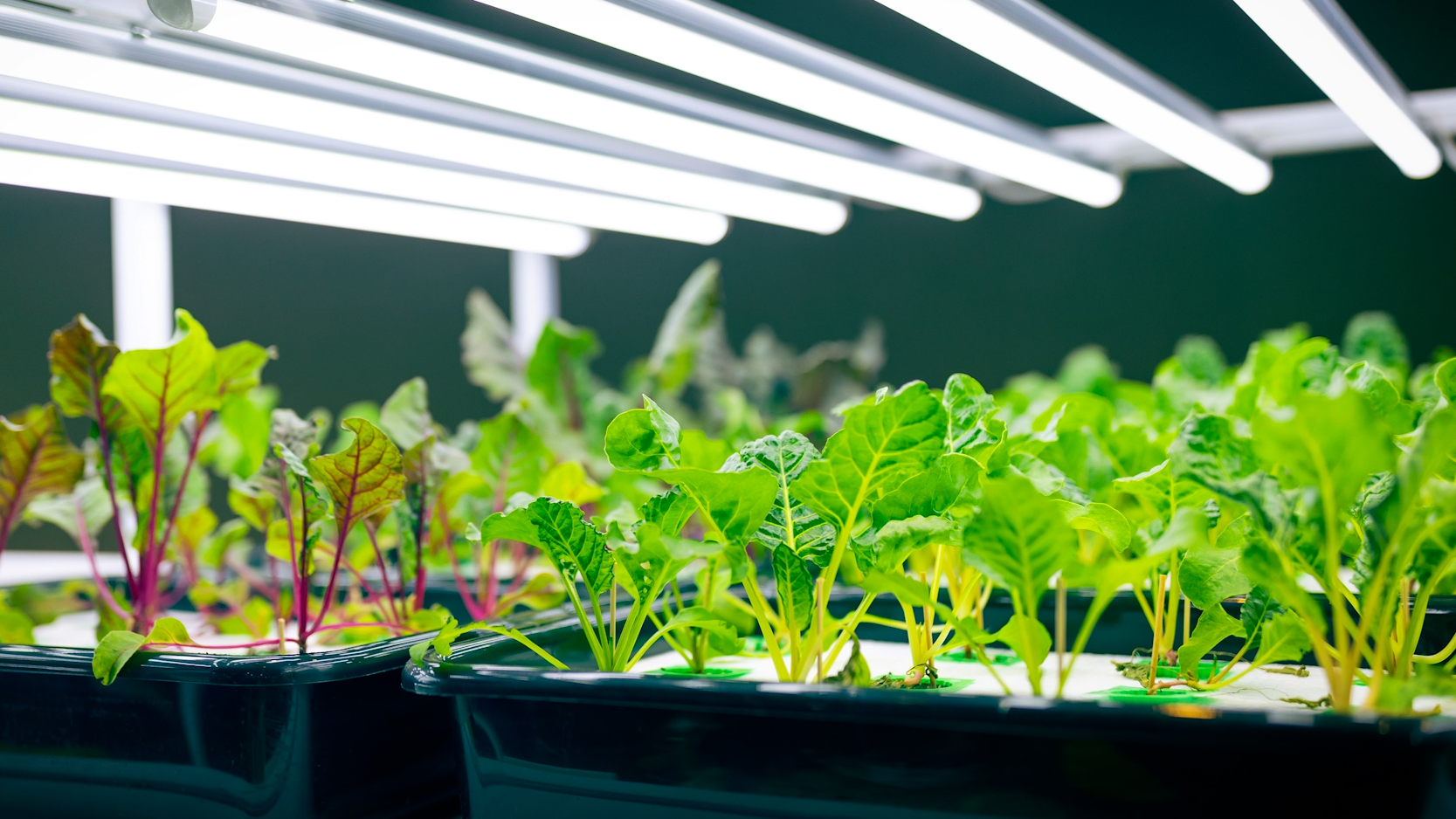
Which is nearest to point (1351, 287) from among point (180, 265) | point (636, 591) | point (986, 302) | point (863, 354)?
point (986, 302)

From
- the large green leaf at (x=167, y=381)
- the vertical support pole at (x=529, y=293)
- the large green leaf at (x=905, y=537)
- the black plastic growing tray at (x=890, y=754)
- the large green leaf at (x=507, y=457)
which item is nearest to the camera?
the black plastic growing tray at (x=890, y=754)

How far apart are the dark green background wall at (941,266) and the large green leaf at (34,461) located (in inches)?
35.5

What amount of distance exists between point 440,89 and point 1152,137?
65 centimetres

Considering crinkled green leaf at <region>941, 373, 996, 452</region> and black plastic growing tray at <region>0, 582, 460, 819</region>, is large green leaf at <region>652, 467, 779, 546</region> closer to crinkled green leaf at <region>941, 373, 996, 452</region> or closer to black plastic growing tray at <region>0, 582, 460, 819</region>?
crinkled green leaf at <region>941, 373, 996, 452</region>

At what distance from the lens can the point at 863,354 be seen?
69.1 inches

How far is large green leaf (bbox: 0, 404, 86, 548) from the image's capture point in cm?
80

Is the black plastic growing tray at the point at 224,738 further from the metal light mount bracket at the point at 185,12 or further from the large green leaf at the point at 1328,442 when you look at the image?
the large green leaf at the point at 1328,442

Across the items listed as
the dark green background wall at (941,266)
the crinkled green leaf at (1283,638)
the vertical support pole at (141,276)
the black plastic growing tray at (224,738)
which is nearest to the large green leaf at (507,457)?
the black plastic growing tray at (224,738)

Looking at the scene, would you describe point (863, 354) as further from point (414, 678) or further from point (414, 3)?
point (414, 678)

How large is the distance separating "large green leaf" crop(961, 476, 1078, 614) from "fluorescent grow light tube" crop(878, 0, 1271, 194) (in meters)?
0.33

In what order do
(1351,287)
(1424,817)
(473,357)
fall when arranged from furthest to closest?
1. (1351,287)
2. (473,357)
3. (1424,817)

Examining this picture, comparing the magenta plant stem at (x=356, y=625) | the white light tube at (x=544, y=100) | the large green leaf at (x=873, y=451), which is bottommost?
the magenta plant stem at (x=356, y=625)

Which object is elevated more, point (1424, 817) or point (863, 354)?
point (863, 354)

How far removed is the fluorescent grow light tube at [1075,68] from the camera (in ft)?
2.10
